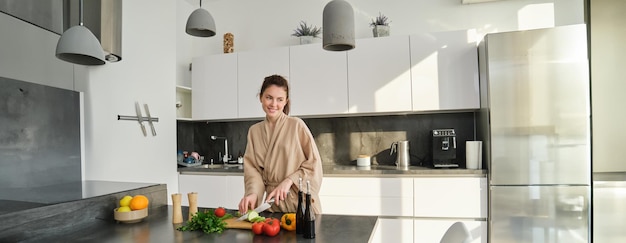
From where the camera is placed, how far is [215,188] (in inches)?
137

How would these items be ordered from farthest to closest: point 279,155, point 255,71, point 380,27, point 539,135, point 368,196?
point 255,71 → point 380,27 → point 368,196 → point 539,135 → point 279,155

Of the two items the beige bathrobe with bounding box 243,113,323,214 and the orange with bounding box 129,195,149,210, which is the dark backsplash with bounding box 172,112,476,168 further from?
the orange with bounding box 129,195,149,210

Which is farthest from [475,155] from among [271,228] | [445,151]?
[271,228]

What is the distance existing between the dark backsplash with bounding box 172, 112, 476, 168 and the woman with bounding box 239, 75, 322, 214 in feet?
6.03

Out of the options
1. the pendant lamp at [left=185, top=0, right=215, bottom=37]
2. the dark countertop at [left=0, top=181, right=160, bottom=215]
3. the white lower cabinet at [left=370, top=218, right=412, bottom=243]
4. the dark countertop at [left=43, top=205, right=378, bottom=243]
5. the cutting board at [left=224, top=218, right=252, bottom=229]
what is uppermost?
the pendant lamp at [left=185, top=0, right=215, bottom=37]

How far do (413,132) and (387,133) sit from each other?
250 mm

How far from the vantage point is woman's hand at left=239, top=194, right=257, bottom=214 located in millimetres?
1683

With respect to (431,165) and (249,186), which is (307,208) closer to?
(249,186)

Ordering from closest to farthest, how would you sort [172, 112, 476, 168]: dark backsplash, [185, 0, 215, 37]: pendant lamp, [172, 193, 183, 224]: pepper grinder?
[172, 193, 183, 224]: pepper grinder → [185, 0, 215, 37]: pendant lamp → [172, 112, 476, 168]: dark backsplash

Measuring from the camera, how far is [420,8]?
3580mm

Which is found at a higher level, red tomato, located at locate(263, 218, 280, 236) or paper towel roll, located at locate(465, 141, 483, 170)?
paper towel roll, located at locate(465, 141, 483, 170)

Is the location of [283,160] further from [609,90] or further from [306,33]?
[609,90]

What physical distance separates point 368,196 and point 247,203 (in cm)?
159

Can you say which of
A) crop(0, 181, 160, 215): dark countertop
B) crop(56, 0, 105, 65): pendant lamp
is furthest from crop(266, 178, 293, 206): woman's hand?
crop(56, 0, 105, 65): pendant lamp
